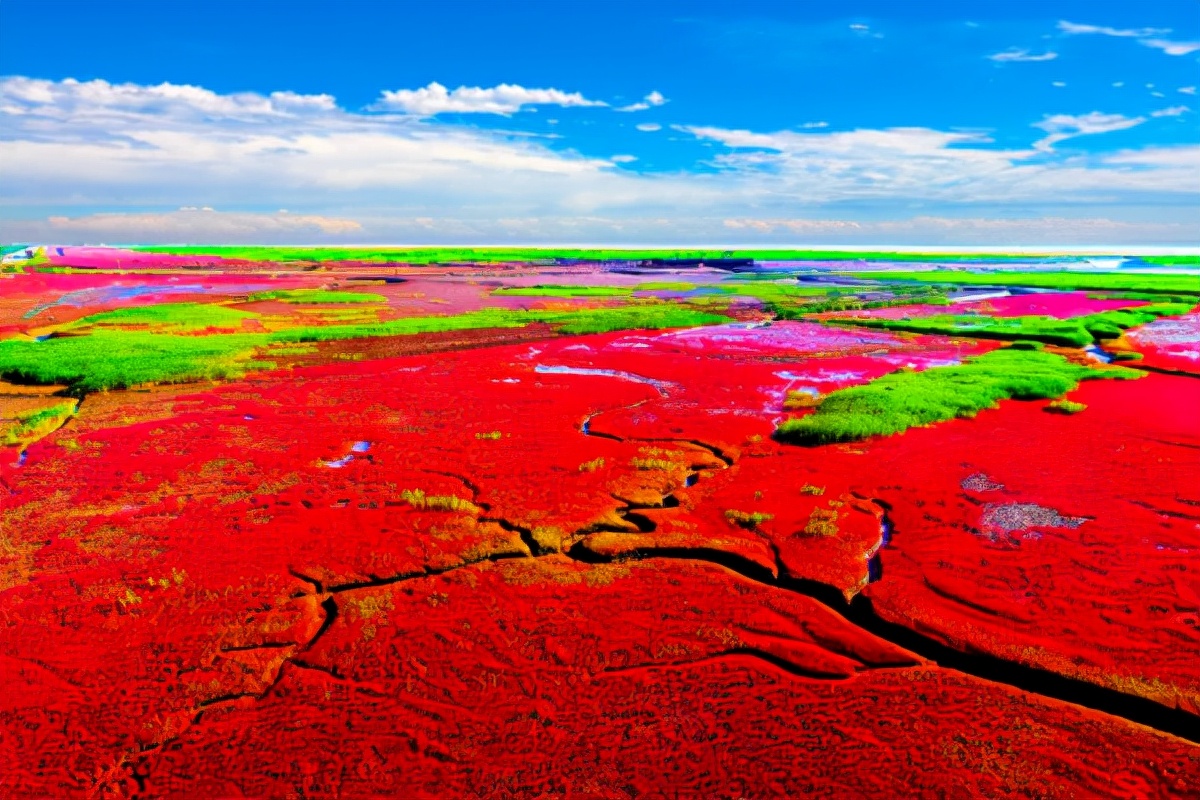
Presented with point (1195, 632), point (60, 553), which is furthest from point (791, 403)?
point (60, 553)

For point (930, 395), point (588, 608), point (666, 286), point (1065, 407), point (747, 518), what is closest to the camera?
point (588, 608)

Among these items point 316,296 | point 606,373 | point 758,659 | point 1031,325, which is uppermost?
point 1031,325

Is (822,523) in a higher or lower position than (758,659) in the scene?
higher

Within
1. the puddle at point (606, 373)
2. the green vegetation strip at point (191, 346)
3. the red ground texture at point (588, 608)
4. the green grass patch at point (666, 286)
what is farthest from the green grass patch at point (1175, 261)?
the puddle at point (606, 373)

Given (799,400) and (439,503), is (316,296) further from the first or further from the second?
(439,503)

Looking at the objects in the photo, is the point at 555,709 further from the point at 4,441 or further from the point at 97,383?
the point at 97,383

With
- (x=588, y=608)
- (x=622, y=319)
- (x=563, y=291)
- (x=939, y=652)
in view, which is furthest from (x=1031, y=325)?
(x=563, y=291)

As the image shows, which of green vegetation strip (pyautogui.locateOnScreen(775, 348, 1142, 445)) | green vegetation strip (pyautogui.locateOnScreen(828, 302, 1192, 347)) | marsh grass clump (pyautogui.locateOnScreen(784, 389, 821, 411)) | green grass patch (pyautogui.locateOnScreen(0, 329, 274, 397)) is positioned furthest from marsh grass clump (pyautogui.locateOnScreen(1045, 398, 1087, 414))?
green grass patch (pyautogui.locateOnScreen(0, 329, 274, 397))

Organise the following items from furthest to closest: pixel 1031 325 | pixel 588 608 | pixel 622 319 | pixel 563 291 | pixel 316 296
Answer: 1. pixel 563 291
2. pixel 316 296
3. pixel 622 319
4. pixel 1031 325
5. pixel 588 608

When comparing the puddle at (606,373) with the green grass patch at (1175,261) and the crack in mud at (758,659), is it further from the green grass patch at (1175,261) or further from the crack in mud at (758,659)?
the green grass patch at (1175,261)
